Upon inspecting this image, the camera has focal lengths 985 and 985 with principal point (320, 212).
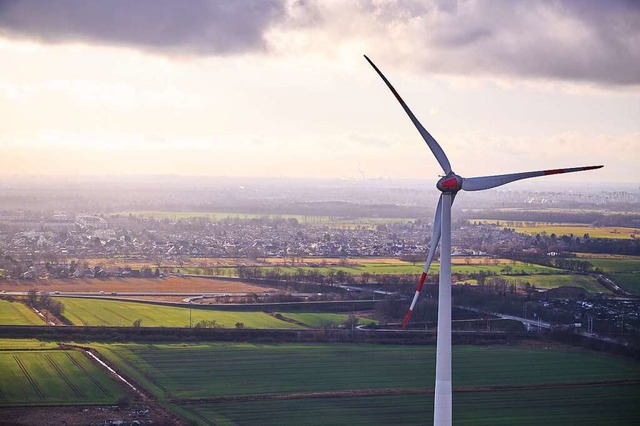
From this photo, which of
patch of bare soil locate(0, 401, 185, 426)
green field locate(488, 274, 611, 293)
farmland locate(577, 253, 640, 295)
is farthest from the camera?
farmland locate(577, 253, 640, 295)

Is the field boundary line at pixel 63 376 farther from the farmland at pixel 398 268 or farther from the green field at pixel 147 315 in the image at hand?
the farmland at pixel 398 268

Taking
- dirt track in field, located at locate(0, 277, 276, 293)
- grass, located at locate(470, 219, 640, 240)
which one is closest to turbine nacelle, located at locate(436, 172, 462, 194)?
dirt track in field, located at locate(0, 277, 276, 293)

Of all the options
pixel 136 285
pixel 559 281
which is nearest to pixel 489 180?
pixel 136 285

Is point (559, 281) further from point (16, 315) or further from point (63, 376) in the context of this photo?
point (63, 376)

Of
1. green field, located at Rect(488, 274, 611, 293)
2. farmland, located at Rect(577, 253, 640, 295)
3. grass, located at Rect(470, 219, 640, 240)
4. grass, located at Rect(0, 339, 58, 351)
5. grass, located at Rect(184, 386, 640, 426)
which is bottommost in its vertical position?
grass, located at Rect(184, 386, 640, 426)

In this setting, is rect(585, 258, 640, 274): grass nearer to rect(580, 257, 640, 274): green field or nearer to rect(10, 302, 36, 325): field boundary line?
rect(580, 257, 640, 274): green field

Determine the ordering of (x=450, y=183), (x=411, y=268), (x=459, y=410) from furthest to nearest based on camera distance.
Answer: (x=411, y=268), (x=459, y=410), (x=450, y=183)

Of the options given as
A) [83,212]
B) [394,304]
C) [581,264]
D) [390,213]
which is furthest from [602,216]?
[394,304]

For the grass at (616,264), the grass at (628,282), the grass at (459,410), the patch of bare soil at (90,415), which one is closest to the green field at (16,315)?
the patch of bare soil at (90,415)
